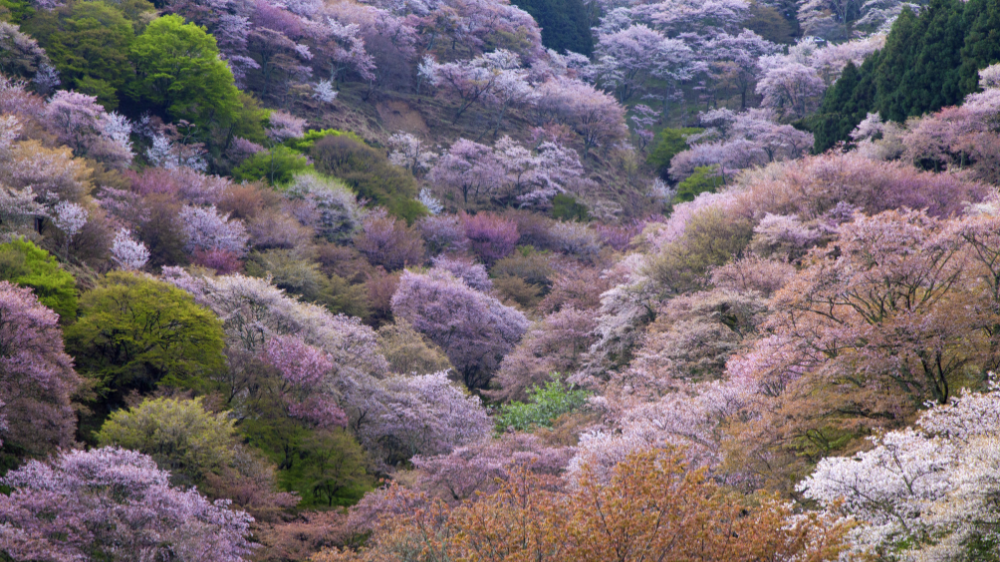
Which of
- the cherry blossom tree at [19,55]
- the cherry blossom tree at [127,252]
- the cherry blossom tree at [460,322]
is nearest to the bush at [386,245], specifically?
the cherry blossom tree at [460,322]

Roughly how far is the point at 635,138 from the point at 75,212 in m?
44.8

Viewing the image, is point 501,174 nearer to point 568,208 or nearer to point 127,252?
point 568,208

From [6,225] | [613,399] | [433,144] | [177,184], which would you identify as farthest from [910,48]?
[6,225]

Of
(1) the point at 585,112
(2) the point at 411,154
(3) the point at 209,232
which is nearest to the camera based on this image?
(3) the point at 209,232

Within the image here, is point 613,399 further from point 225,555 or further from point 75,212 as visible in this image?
point 75,212

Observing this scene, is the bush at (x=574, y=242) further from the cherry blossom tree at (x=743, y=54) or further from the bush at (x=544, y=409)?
the cherry blossom tree at (x=743, y=54)

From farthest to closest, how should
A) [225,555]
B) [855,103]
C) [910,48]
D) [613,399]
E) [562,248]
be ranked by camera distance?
[562,248], [855,103], [910,48], [613,399], [225,555]

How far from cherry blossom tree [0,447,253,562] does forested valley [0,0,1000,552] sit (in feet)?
0.19

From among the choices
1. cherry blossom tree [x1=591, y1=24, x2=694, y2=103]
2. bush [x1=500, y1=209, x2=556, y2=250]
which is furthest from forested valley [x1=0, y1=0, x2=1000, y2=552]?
cherry blossom tree [x1=591, y1=24, x2=694, y2=103]

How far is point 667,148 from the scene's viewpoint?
5328cm

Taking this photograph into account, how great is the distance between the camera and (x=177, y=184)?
2958cm

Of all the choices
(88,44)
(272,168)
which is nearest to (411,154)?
(272,168)

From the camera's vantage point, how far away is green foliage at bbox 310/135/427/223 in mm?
37156

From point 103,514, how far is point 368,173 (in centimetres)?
2765
